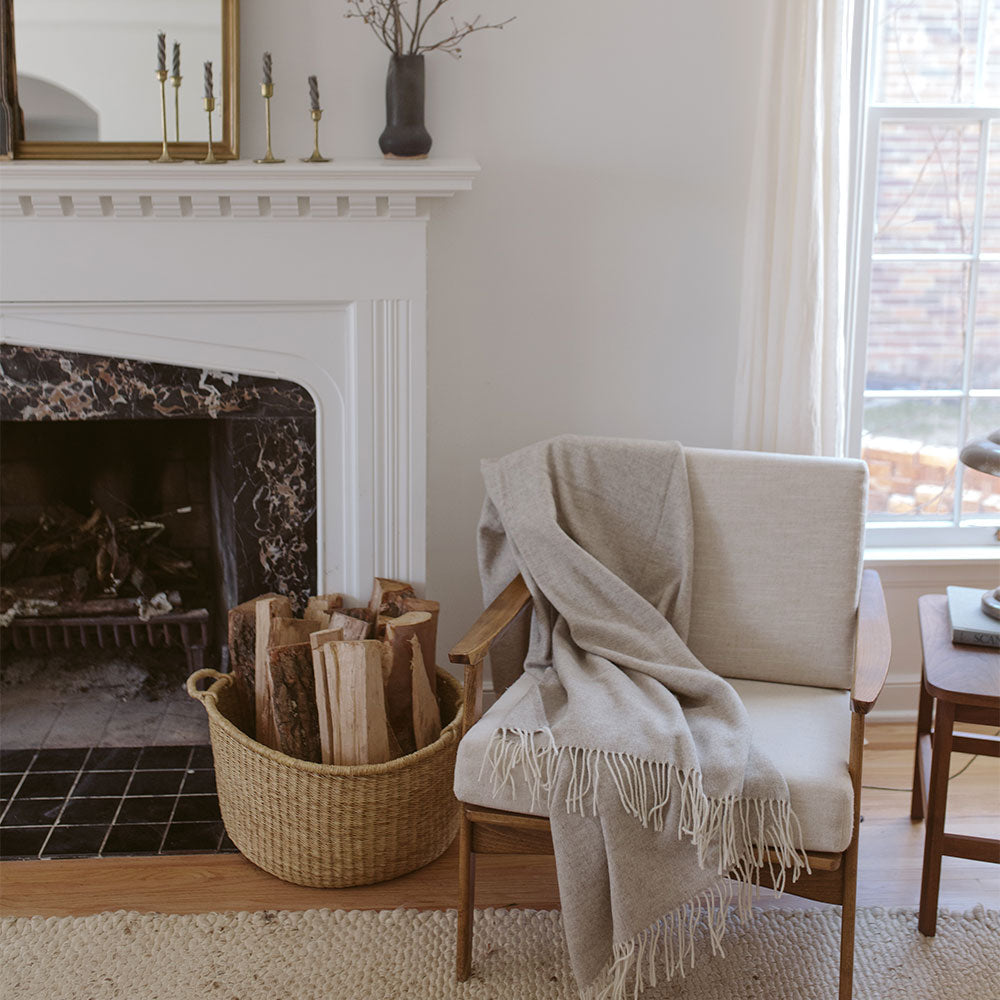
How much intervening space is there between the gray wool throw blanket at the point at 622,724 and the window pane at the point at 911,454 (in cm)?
84

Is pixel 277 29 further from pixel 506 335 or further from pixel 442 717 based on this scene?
pixel 442 717

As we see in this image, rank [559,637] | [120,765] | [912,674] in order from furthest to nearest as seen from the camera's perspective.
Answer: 1. [912,674]
2. [120,765]
3. [559,637]

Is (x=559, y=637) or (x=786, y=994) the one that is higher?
(x=559, y=637)

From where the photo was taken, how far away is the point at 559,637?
7.33 ft

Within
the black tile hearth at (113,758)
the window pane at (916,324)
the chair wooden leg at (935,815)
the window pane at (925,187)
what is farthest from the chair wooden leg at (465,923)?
the window pane at (925,187)

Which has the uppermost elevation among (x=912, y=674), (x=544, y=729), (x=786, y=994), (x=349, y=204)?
(x=349, y=204)

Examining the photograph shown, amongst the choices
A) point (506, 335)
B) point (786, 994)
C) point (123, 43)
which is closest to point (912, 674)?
point (786, 994)

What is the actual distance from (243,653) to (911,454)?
5.95 ft

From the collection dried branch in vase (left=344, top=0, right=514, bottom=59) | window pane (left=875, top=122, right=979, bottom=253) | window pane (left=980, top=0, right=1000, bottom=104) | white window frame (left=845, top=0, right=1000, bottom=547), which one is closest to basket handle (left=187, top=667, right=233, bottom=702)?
dried branch in vase (left=344, top=0, right=514, bottom=59)

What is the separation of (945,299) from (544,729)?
5.54 ft

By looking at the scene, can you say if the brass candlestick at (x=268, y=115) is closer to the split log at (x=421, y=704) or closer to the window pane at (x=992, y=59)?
the split log at (x=421, y=704)

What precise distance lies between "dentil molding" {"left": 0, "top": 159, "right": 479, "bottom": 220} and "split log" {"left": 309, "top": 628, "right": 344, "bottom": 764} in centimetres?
94

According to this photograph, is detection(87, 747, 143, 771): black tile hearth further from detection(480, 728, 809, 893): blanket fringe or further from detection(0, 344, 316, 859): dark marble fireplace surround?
detection(480, 728, 809, 893): blanket fringe

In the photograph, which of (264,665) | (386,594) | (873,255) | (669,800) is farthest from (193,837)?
(873,255)
